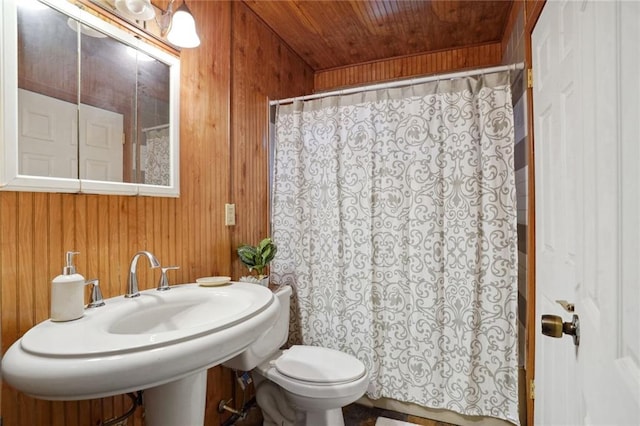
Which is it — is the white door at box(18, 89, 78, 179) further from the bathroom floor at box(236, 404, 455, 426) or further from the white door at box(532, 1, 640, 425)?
the bathroom floor at box(236, 404, 455, 426)

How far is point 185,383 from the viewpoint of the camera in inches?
37.4

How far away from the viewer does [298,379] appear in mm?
1411

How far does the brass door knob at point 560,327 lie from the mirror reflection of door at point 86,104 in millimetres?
1463

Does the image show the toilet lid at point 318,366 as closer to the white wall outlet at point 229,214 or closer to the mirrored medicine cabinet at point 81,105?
the white wall outlet at point 229,214

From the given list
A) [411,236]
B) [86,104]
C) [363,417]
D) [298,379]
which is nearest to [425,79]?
[411,236]

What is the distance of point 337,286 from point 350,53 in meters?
1.88

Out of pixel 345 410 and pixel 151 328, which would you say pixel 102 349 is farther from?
pixel 345 410

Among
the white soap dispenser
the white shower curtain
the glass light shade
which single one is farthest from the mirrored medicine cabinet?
the white shower curtain

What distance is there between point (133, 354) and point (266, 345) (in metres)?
0.96

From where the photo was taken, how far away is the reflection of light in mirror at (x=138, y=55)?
1.21m


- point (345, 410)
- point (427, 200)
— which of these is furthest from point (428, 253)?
point (345, 410)

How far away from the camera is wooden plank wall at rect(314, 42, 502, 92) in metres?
2.34

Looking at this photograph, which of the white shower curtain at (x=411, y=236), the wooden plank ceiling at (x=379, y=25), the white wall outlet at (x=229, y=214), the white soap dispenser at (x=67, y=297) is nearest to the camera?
the white soap dispenser at (x=67, y=297)

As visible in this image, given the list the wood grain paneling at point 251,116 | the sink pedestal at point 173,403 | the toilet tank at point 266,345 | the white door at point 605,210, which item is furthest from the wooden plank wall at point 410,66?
the sink pedestal at point 173,403
